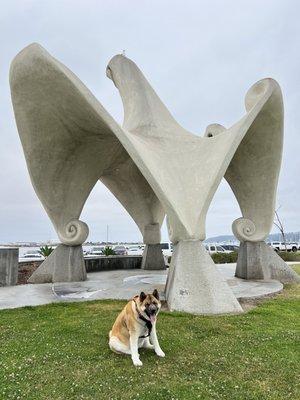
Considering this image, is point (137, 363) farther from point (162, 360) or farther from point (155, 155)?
point (155, 155)

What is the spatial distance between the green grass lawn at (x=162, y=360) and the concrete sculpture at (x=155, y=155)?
142cm

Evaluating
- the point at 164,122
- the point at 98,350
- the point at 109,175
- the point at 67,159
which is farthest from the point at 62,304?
the point at 109,175

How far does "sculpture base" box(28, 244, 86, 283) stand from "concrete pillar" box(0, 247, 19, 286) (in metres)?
1.15

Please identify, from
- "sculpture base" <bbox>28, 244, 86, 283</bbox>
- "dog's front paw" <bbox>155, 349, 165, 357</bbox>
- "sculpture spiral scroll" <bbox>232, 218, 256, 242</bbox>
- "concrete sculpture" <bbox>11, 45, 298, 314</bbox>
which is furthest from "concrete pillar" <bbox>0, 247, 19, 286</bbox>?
"dog's front paw" <bbox>155, 349, 165, 357</bbox>

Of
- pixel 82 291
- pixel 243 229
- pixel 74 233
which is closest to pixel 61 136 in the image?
pixel 74 233

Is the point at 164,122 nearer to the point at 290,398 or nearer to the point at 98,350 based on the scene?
the point at 98,350

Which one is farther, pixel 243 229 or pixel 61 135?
pixel 243 229

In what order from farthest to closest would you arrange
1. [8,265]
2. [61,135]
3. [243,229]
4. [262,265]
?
[243,229], [61,135], [262,265], [8,265]

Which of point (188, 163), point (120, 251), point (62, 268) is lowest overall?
point (62, 268)

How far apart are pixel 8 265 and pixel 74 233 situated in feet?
8.89

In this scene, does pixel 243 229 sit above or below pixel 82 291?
above

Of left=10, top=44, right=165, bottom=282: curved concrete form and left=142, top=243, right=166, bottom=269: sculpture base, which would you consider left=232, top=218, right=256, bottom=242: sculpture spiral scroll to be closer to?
left=142, top=243, right=166, bottom=269: sculpture base

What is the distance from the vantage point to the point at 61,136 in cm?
1319

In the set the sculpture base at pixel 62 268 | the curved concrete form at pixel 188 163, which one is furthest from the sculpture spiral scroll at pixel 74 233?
the curved concrete form at pixel 188 163
